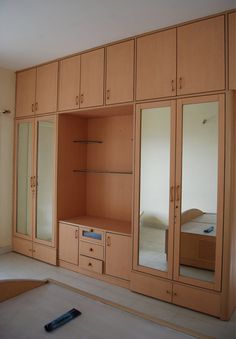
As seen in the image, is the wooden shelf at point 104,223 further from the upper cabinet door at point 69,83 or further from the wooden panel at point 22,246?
the upper cabinet door at point 69,83

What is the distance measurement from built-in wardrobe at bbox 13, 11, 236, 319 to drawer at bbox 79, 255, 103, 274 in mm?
12

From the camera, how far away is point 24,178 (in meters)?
4.16

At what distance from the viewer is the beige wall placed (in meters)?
4.11

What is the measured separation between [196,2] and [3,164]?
321 cm

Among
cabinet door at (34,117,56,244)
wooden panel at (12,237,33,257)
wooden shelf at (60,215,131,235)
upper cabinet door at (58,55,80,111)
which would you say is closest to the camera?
wooden shelf at (60,215,131,235)

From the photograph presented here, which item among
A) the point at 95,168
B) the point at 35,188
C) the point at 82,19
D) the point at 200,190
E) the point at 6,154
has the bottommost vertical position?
the point at 35,188

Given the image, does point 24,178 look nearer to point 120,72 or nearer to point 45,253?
point 45,253

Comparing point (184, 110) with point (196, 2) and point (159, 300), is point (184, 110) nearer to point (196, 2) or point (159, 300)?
point (196, 2)

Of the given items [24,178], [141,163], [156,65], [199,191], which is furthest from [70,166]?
[199,191]

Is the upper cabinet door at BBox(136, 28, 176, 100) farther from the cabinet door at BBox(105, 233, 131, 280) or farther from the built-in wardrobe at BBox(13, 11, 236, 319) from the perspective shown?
Answer: the cabinet door at BBox(105, 233, 131, 280)

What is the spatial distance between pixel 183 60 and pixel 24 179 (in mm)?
2764

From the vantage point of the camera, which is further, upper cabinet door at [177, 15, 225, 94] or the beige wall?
the beige wall

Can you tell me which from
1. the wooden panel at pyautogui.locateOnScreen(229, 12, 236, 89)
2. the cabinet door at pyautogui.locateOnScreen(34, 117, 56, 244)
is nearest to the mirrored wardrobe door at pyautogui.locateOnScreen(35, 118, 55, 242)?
the cabinet door at pyautogui.locateOnScreen(34, 117, 56, 244)

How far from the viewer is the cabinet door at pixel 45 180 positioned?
375 cm
